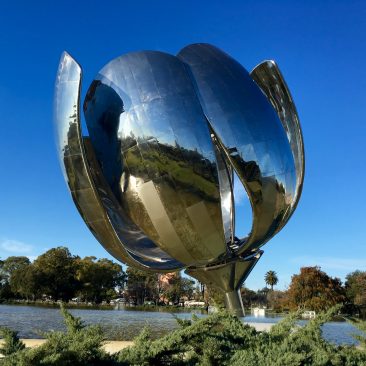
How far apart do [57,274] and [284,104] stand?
51.6 meters

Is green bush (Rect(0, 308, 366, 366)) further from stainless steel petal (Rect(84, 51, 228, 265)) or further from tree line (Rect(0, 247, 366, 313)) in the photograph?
tree line (Rect(0, 247, 366, 313))

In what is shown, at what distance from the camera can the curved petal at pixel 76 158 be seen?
560cm

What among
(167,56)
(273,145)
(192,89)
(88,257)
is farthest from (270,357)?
(88,257)

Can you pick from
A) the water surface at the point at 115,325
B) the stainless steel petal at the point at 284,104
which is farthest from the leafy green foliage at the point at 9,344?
the stainless steel petal at the point at 284,104

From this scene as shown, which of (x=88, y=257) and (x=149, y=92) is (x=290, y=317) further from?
(x=88, y=257)

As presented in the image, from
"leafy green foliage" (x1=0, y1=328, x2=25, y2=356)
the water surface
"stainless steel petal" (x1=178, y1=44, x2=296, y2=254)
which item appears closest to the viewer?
"leafy green foliage" (x1=0, y1=328, x2=25, y2=356)

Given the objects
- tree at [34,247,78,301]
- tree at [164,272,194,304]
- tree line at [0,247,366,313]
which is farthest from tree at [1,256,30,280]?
tree at [164,272,194,304]

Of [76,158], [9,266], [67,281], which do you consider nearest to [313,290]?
[67,281]

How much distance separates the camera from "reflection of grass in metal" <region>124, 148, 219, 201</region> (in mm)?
5633

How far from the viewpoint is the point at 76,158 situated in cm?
561

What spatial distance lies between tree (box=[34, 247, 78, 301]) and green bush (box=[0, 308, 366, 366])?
51462 millimetres

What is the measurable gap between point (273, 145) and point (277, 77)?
4.59ft

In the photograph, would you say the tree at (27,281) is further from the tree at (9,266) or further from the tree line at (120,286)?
the tree at (9,266)

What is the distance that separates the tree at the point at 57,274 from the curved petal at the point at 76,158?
166 ft
